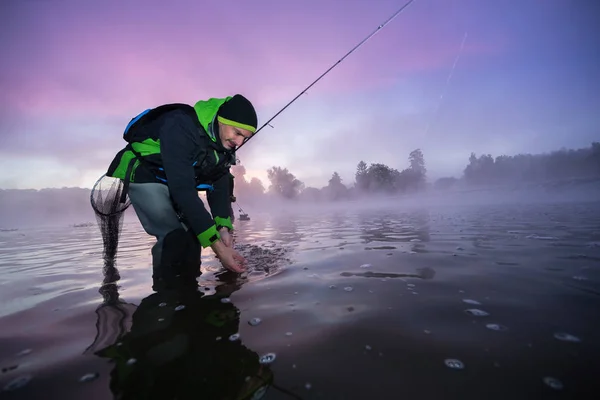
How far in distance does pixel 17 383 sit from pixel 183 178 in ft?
6.86

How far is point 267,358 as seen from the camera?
1.73 meters

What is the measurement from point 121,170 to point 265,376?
12.7 feet

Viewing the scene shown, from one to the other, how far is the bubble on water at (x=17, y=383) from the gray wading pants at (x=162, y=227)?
7.79ft

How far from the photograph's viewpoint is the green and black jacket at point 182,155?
310 cm

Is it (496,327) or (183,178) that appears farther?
(183,178)

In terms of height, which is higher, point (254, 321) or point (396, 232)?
point (254, 321)

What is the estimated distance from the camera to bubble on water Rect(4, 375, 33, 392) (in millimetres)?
1538

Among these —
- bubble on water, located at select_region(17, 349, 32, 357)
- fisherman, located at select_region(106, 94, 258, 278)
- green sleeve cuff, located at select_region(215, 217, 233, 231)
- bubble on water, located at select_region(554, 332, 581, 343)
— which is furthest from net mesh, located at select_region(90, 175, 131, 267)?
bubble on water, located at select_region(554, 332, 581, 343)

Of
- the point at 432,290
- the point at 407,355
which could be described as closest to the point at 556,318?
the point at 432,290

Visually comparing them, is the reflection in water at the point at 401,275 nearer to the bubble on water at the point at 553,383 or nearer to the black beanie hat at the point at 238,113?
the bubble on water at the point at 553,383

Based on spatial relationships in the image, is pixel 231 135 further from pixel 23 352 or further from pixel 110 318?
pixel 23 352

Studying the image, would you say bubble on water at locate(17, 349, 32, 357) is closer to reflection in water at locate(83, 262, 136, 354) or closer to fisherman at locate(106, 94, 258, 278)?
reflection in water at locate(83, 262, 136, 354)

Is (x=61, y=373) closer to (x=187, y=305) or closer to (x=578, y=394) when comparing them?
(x=187, y=305)

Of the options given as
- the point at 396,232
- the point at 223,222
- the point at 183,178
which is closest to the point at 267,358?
the point at 183,178
